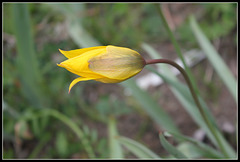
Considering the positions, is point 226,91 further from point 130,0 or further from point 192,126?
point 130,0

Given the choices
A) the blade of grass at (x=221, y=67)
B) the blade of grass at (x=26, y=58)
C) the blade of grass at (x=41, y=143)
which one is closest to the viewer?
the blade of grass at (x=221, y=67)

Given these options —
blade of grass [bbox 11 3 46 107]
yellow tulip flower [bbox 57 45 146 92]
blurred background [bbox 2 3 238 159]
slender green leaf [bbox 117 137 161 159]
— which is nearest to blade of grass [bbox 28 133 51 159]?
blurred background [bbox 2 3 238 159]

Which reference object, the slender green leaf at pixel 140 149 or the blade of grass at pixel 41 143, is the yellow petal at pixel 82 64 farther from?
the blade of grass at pixel 41 143

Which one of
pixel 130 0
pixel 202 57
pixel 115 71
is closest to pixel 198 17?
pixel 202 57

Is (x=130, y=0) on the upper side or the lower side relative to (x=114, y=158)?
upper

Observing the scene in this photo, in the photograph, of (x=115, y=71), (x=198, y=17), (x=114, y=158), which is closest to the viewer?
(x=115, y=71)

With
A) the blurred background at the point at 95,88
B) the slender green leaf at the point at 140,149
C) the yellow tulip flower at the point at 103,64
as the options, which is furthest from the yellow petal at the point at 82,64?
the blurred background at the point at 95,88
